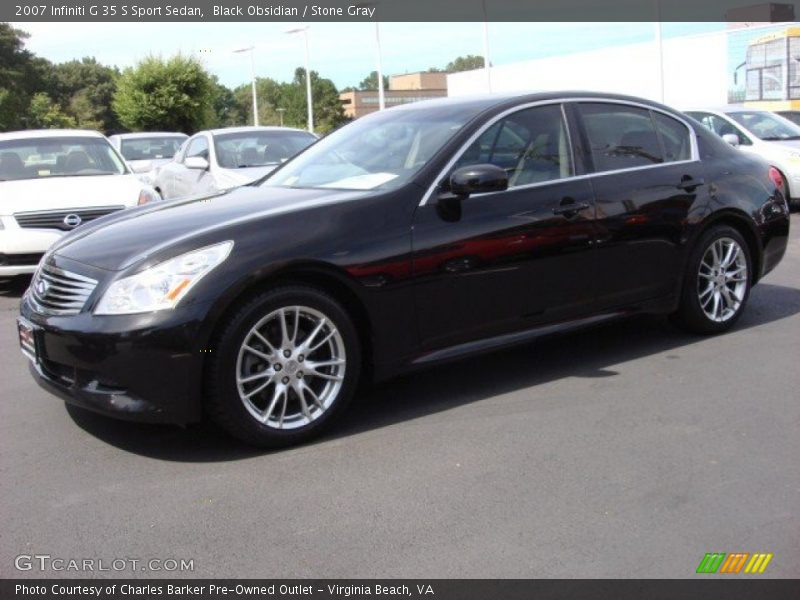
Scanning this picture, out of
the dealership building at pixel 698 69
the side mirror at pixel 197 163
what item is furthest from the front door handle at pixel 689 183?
the dealership building at pixel 698 69

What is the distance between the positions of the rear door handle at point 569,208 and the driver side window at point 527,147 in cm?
18

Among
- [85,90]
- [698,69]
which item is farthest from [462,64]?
[698,69]

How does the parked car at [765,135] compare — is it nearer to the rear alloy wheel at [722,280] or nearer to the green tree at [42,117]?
the rear alloy wheel at [722,280]

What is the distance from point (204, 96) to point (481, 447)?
106 feet

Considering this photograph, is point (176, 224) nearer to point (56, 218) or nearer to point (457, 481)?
point (457, 481)

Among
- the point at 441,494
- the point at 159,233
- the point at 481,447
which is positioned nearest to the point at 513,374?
the point at 481,447

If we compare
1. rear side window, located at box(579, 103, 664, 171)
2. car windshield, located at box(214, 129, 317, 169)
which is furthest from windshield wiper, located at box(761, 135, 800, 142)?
rear side window, located at box(579, 103, 664, 171)

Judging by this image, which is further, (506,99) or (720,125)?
(720,125)

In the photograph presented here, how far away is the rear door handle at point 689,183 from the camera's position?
5598mm

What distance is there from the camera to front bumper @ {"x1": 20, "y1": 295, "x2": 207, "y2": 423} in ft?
12.5

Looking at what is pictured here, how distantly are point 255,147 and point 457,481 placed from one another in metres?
8.03

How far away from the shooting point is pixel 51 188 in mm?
8633

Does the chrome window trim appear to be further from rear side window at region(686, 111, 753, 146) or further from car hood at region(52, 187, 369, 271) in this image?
rear side window at region(686, 111, 753, 146)

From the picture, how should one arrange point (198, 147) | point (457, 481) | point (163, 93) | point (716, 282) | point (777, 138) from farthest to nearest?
point (163, 93), point (777, 138), point (198, 147), point (716, 282), point (457, 481)
